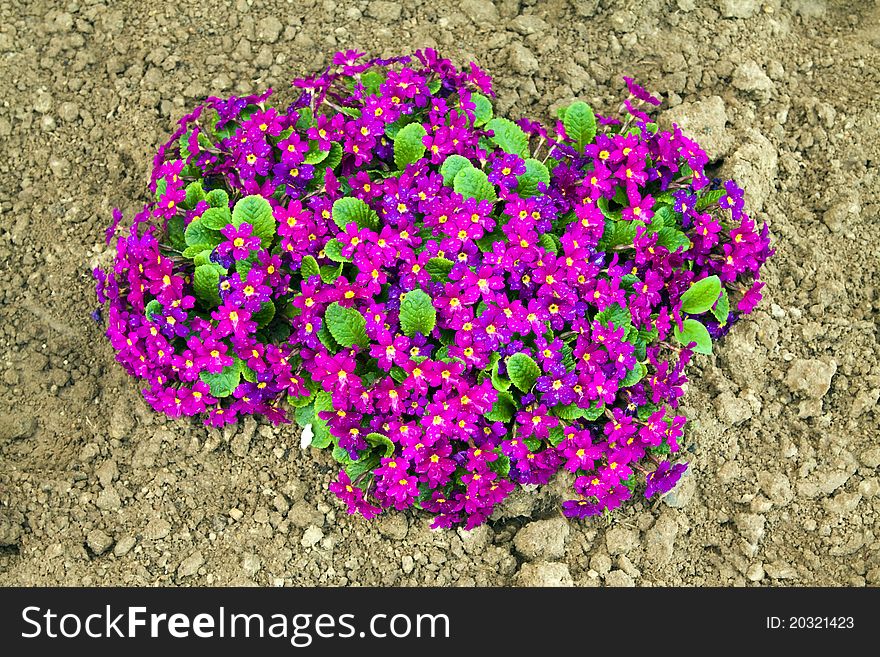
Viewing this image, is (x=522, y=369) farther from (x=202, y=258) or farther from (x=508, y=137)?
(x=202, y=258)

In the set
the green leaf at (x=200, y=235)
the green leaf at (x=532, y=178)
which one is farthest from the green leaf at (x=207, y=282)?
the green leaf at (x=532, y=178)

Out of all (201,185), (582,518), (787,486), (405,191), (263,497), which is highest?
(405,191)

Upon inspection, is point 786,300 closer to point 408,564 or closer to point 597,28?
point 597,28

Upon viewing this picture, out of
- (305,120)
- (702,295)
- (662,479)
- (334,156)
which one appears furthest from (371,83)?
(662,479)

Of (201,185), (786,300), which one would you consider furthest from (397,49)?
(786,300)

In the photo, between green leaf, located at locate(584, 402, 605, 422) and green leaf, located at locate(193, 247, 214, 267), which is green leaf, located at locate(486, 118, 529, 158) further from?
green leaf, located at locate(193, 247, 214, 267)

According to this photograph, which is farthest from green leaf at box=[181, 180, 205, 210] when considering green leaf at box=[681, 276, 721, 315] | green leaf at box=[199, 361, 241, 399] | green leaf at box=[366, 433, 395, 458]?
green leaf at box=[681, 276, 721, 315]
